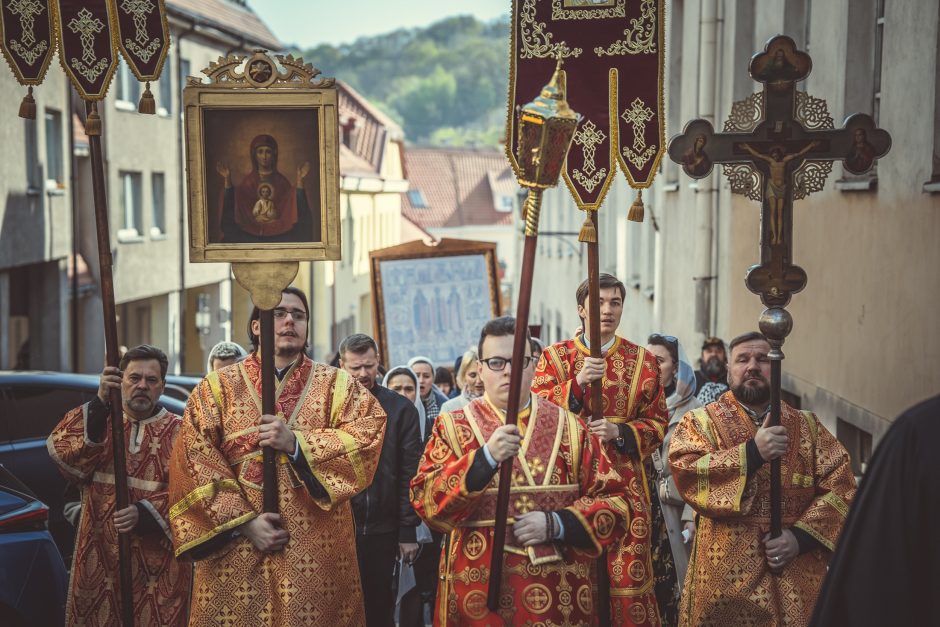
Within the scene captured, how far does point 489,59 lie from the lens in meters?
198

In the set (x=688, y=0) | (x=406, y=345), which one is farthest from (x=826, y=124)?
(x=688, y=0)

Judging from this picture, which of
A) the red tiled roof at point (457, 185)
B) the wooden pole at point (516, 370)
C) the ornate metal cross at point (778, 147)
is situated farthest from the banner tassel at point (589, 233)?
the red tiled roof at point (457, 185)

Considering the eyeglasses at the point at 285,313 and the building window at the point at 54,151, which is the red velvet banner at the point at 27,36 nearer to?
the eyeglasses at the point at 285,313

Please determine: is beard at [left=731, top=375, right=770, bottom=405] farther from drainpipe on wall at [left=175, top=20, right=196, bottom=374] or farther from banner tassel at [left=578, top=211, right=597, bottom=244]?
drainpipe on wall at [left=175, top=20, right=196, bottom=374]

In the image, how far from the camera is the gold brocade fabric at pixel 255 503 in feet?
20.1

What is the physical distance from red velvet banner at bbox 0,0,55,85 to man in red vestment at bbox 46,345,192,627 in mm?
1482

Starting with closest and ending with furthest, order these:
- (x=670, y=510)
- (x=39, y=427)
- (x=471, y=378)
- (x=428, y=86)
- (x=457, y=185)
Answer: (x=670, y=510), (x=471, y=378), (x=39, y=427), (x=457, y=185), (x=428, y=86)

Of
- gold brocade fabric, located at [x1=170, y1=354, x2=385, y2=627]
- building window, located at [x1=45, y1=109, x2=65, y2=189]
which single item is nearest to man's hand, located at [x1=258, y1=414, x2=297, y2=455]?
gold brocade fabric, located at [x1=170, y1=354, x2=385, y2=627]

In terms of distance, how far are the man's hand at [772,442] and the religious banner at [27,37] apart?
378cm

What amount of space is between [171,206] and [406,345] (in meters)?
19.1

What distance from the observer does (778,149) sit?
6562mm

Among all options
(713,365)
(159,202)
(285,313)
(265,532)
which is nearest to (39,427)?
(285,313)

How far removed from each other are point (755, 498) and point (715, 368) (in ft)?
16.1

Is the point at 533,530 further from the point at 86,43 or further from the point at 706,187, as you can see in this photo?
the point at 706,187
